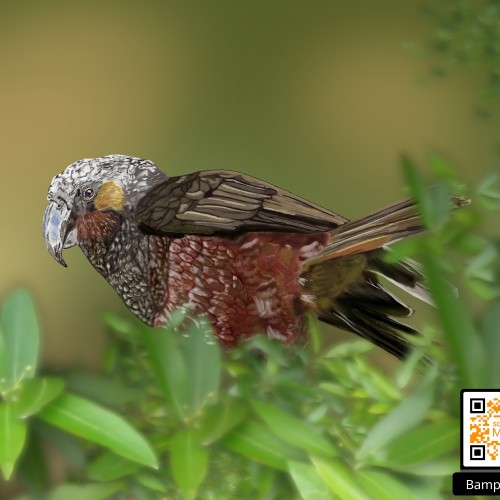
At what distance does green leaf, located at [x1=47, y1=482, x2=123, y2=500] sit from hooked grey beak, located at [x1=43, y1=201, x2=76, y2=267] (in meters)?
0.84

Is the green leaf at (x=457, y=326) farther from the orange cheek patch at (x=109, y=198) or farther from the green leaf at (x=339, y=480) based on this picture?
the orange cheek patch at (x=109, y=198)

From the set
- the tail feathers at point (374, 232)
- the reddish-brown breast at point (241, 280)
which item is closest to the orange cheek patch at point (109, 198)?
the reddish-brown breast at point (241, 280)

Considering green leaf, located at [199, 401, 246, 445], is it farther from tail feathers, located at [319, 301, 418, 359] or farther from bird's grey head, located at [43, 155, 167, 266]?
bird's grey head, located at [43, 155, 167, 266]

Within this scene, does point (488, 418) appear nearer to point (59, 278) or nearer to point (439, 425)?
point (439, 425)

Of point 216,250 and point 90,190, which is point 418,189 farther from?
point 90,190

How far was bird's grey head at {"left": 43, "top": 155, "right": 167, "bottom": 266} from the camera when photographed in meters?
1.04

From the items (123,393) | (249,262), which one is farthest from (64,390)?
(249,262)

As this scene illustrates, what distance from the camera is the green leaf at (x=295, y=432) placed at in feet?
0.77

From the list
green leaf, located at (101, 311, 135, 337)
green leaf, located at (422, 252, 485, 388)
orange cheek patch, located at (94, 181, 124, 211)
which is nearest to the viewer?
green leaf, located at (422, 252, 485, 388)

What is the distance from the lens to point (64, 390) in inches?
9.6

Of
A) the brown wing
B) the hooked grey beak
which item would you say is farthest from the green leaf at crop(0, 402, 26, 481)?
the hooked grey beak

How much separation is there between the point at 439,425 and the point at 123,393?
0.12 meters

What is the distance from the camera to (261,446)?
0.80ft

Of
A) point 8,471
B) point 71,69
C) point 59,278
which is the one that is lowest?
point 8,471
